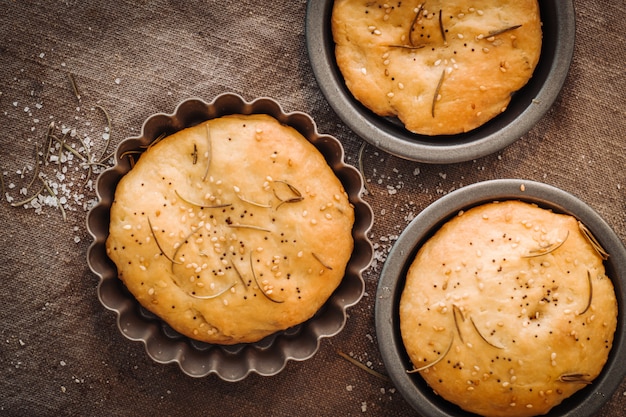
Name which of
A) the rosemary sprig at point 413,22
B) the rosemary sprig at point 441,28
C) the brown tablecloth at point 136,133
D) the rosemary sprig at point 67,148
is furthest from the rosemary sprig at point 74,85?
the rosemary sprig at point 441,28

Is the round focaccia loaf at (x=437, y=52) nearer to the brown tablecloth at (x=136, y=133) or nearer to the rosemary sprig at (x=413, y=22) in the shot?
the rosemary sprig at (x=413, y=22)

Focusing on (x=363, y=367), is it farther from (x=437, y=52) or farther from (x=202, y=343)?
(x=437, y=52)

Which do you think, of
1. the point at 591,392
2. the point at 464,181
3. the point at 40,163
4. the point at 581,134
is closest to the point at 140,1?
the point at 40,163

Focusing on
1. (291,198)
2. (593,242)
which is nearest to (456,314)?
(593,242)

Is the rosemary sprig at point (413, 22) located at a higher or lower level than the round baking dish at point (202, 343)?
higher

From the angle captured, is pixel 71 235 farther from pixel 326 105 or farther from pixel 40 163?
pixel 326 105
